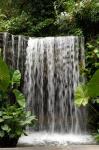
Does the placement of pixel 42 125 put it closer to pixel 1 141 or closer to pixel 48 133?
pixel 48 133

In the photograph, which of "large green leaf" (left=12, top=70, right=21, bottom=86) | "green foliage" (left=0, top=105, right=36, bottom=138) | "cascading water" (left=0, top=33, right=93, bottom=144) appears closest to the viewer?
"green foliage" (left=0, top=105, right=36, bottom=138)

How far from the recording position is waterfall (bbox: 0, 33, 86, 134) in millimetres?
11367

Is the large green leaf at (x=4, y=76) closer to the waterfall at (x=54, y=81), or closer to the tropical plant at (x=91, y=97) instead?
the tropical plant at (x=91, y=97)

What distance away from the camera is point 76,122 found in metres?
11.3

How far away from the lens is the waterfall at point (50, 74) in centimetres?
1137

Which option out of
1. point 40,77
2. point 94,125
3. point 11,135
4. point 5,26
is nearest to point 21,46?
point 40,77

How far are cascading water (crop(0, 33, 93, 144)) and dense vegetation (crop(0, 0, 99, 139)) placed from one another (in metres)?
0.41

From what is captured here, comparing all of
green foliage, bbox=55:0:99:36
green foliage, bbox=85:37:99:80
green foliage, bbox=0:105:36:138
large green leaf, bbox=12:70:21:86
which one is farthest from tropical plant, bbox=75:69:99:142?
green foliage, bbox=55:0:99:36

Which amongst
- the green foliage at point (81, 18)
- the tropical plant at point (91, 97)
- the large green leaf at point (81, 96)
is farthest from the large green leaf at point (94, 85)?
the green foliage at point (81, 18)

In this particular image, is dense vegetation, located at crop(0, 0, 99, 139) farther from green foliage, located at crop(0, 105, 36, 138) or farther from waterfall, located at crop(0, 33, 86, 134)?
green foliage, located at crop(0, 105, 36, 138)

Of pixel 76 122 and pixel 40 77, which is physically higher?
pixel 40 77

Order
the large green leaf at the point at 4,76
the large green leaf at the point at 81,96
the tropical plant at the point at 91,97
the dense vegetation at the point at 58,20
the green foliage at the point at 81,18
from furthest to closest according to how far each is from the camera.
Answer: the green foliage at the point at 81,18 < the dense vegetation at the point at 58,20 < the large green leaf at the point at 81,96 < the tropical plant at the point at 91,97 < the large green leaf at the point at 4,76

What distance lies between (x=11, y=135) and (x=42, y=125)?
114 inches

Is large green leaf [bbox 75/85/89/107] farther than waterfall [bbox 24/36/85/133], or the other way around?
waterfall [bbox 24/36/85/133]
